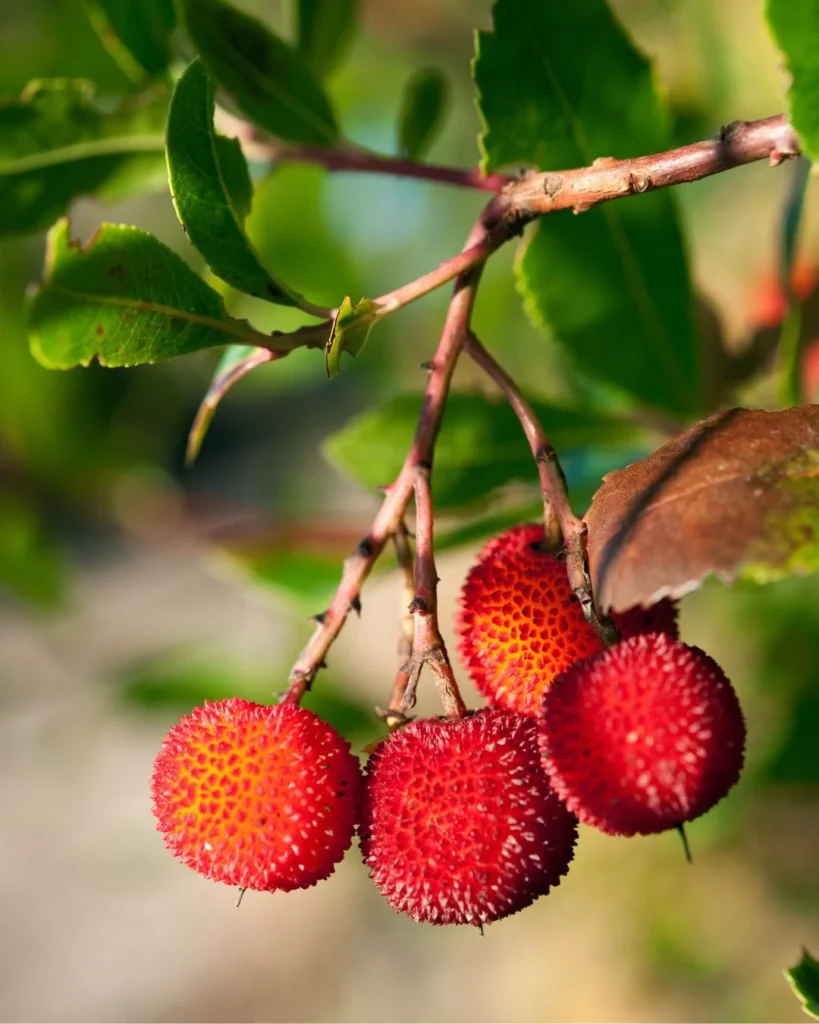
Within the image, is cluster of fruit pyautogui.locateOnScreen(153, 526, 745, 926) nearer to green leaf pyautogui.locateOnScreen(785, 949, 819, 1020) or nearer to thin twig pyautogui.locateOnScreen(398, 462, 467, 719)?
thin twig pyautogui.locateOnScreen(398, 462, 467, 719)

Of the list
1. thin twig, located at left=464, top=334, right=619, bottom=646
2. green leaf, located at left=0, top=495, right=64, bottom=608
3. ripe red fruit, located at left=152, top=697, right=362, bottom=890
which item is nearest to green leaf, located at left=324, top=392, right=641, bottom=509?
thin twig, located at left=464, top=334, right=619, bottom=646

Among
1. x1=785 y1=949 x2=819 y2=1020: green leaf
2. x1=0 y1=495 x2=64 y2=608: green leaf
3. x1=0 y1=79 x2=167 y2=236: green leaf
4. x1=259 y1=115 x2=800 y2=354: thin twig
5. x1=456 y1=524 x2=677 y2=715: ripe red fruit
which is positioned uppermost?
x1=0 y1=495 x2=64 y2=608: green leaf

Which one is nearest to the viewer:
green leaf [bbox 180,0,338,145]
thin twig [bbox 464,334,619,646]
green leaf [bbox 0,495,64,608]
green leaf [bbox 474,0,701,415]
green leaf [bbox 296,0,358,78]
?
thin twig [bbox 464,334,619,646]

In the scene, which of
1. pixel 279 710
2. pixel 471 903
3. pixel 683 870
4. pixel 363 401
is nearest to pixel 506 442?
pixel 279 710

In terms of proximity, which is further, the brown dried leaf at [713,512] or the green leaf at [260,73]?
the green leaf at [260,73]

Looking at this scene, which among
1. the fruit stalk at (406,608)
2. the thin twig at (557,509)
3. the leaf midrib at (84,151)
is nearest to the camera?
the thin twig at (557,509)

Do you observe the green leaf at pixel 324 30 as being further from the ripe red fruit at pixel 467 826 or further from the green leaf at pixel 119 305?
the ripe red fruit at pixel 467 826

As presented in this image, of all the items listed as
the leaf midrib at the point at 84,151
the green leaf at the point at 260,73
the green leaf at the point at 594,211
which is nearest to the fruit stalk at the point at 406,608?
the green leaf at the point at 594,211
